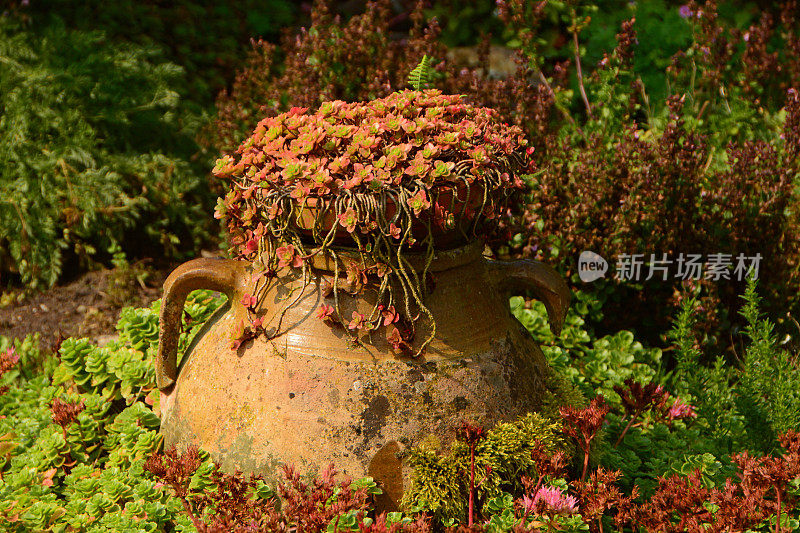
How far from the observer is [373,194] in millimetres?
2055

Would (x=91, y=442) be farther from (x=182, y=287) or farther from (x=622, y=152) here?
(x=622, y=152)

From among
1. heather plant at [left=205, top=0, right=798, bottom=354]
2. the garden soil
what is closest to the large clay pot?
heather plant at [left=205, top=0, right=798, bottom=354]

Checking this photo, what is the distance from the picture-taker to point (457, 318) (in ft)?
7.30

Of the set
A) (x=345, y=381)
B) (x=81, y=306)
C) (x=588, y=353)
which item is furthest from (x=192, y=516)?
(x=81, y=306)

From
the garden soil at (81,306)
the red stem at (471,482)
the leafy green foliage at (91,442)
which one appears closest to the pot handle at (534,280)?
the red stem at (471,482)

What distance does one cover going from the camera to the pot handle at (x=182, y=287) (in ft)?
7.79

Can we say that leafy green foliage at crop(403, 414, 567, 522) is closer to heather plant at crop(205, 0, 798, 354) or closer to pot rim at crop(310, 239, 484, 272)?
pot rim at crop(310, 239, 484, 272)

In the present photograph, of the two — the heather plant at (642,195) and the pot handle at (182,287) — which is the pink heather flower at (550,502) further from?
the heather plant at (642,195)

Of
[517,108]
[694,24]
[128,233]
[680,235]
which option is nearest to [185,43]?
[128,233]

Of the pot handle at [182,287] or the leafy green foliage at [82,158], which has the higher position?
the leafy green foliage at [82,158]

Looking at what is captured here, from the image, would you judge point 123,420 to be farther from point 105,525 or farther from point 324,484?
point 324,484

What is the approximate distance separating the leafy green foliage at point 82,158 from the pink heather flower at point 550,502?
3.25 m

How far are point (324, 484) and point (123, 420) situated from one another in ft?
3.30

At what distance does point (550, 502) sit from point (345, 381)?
639 millimetres
